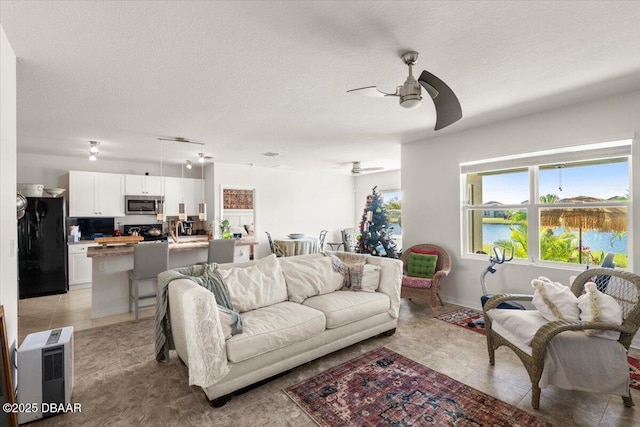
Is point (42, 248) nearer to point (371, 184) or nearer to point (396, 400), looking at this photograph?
point (396, 400)

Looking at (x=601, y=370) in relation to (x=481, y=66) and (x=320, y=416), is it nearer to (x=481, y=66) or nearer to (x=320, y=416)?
(x=320, y=416)

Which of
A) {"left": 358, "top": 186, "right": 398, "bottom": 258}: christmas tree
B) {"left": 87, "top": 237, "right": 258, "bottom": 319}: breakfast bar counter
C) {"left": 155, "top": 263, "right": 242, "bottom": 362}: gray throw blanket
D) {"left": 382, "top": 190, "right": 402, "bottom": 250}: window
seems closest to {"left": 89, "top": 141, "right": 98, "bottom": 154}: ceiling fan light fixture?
{"left": 87, "top": 237, "right": 258, "bottom": 319}: breakfast bar counter

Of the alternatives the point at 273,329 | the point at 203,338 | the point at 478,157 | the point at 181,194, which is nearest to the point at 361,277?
the point at 273,329

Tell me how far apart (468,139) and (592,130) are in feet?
4.48

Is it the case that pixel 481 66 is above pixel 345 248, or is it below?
above

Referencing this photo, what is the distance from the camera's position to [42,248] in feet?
17.3

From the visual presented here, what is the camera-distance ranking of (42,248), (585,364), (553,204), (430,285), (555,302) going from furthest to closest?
(42,248)
(430,285)
(553,204)
(555,302)
(585,364)

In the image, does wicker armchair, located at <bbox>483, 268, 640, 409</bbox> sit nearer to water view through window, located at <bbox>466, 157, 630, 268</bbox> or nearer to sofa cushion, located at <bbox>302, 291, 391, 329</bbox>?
sofa cushion, located at <bbox>302, 291, 391, 329</bbox>

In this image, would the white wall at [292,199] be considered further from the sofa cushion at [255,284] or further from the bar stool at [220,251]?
the sofa cushion at [255,284]

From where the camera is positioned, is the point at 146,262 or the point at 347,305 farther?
the point at 146,262

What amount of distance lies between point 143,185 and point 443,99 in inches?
254

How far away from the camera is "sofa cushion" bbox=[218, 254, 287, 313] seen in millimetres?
2836

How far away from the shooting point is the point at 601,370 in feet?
6.77

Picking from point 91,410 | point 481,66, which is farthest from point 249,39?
point 91,410
